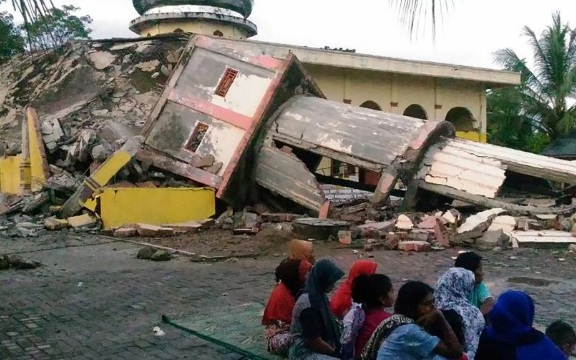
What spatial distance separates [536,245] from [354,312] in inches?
308

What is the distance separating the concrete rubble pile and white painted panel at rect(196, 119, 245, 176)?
0.08 ft

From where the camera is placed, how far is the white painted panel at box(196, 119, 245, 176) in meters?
14.6

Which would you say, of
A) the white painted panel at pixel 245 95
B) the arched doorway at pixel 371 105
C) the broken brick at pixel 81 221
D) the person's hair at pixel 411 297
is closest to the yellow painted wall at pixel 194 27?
the arched doorway at pixel 371 105

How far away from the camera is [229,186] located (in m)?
14.3

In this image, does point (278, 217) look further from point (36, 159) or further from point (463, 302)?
point (463, 302)

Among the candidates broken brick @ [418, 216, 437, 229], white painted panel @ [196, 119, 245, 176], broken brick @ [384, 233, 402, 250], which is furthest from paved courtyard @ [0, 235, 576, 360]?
white painted panel @ [196, 119, 245, 176]

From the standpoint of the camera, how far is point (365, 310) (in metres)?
4.32

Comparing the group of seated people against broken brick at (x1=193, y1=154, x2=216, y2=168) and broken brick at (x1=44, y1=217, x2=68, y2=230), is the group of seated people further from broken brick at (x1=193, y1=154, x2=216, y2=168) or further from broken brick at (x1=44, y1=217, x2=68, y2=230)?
broken brick at (x1=44, y1=217, x2=68, y2=230)

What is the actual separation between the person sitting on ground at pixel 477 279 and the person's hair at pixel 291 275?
125cm

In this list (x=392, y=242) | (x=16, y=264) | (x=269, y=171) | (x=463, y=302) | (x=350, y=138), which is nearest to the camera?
(x=463, y=302)

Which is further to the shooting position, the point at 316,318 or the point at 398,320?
the point at 316,318

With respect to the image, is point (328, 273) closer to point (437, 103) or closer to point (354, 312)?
point (354, 312)

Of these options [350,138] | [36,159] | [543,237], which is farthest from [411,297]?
[36,159]

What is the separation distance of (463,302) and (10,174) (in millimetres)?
16291
